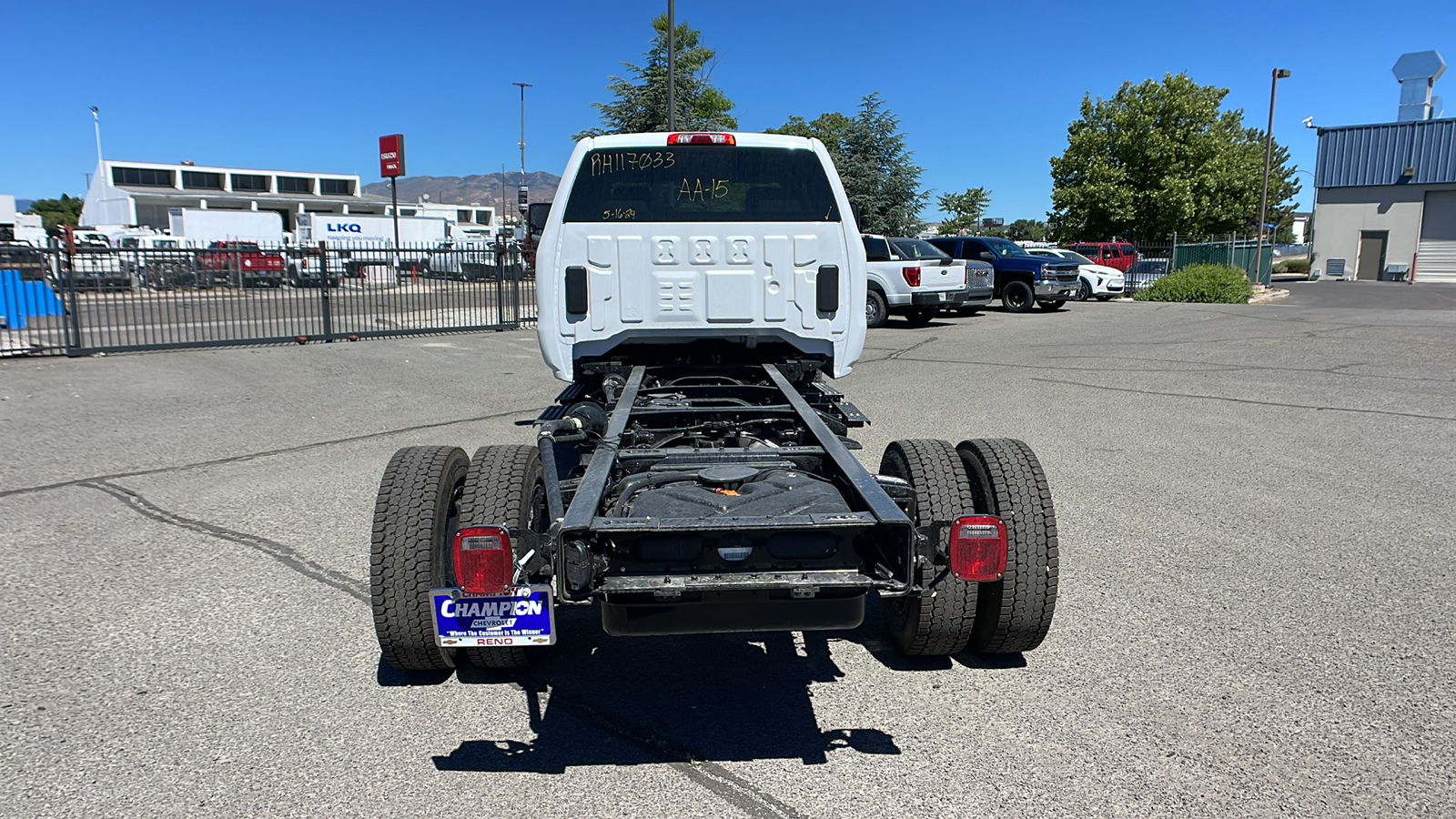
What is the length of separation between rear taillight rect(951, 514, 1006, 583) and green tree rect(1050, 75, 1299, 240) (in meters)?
39.3

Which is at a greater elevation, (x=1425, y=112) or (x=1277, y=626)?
(x=1425, y=112)

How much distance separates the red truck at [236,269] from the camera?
15242 mm

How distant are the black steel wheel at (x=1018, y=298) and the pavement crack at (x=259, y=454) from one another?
15932mm

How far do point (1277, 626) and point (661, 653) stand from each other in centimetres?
269

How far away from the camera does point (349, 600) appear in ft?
14.7

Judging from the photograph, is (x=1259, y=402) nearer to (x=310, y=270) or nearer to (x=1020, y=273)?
(x=1020, y=273)

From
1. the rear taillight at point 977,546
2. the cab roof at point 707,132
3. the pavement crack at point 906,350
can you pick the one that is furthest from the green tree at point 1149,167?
the rear taillight at point 977,546

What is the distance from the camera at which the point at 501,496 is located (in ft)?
11.6

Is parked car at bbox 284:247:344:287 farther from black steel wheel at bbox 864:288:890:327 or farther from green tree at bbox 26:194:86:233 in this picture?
green tree at bbox 26:194:86:233

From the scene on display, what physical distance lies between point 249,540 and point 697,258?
305 cm

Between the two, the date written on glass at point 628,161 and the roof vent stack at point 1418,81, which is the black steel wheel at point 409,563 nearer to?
the date written on glass at point 628,161

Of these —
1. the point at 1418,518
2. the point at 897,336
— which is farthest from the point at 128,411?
the point at 897,336

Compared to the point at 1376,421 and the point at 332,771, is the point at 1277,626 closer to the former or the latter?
the point at 332,771

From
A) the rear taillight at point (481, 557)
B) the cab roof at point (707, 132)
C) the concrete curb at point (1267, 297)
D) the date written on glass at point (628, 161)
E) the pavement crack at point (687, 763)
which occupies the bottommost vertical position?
the pavement crack at point (687, 763)
